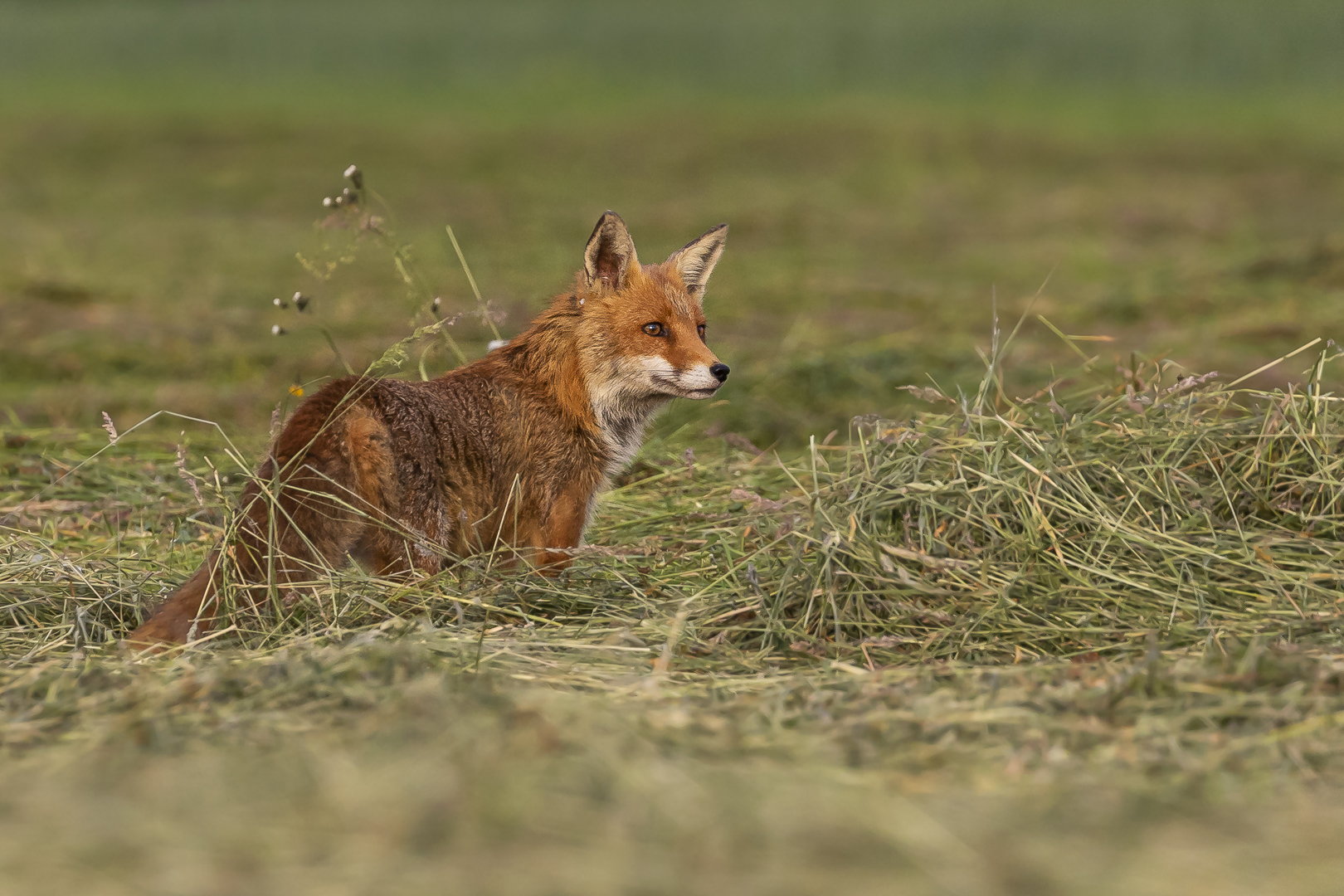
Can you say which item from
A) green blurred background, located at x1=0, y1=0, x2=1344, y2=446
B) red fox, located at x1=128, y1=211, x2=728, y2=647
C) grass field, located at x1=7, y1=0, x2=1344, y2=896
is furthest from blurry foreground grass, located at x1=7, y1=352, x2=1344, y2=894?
green blurred background, located at x1=0, y1=0, x2=1344, y2=446

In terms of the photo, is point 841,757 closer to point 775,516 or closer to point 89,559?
point 775,516

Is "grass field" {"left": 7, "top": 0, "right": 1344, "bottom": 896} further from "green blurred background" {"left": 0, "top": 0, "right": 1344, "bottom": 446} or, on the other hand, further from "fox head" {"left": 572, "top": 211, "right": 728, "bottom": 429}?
"fox head" {"left": 572, "top": 211, "right": 728, "bottom": 429}

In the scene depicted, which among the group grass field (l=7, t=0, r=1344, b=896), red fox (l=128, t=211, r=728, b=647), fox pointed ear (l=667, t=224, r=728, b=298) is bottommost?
grass field (l=7, t=0, r=1344, b=896)

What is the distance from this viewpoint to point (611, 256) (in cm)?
579

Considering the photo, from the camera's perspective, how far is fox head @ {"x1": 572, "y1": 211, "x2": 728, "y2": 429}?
221 inches

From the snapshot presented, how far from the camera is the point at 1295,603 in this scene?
14.9 feet

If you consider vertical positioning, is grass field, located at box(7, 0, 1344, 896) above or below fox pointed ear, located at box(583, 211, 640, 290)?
below

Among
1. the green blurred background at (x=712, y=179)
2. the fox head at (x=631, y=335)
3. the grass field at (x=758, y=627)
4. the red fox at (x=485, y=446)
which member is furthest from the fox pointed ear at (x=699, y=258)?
the grass field at (x=758, y=627)

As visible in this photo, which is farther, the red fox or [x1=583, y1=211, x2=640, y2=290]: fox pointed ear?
[x1=583, y1=211, x2=640, y2=290]: fox pointed ear

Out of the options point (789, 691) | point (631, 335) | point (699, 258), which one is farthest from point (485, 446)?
point (789, 691)

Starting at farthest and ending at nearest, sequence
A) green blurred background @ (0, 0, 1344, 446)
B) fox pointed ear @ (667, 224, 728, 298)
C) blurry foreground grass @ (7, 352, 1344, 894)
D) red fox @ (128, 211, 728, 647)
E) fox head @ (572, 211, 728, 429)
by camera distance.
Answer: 1. green blurred background @ (0, 0, 1344, 446)
2. fox pointed ear @ (667, 224, 728, 298)
3. fox head @ (572, 211, 728, 429)
4. red fox @ (128, 211, 728, 647)
5. blurry foreground grass @ (7, 352, 1344, 894)

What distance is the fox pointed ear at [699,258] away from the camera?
6.01m

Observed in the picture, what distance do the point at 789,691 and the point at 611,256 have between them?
2.32 metres

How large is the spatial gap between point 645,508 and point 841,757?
2.89 m
